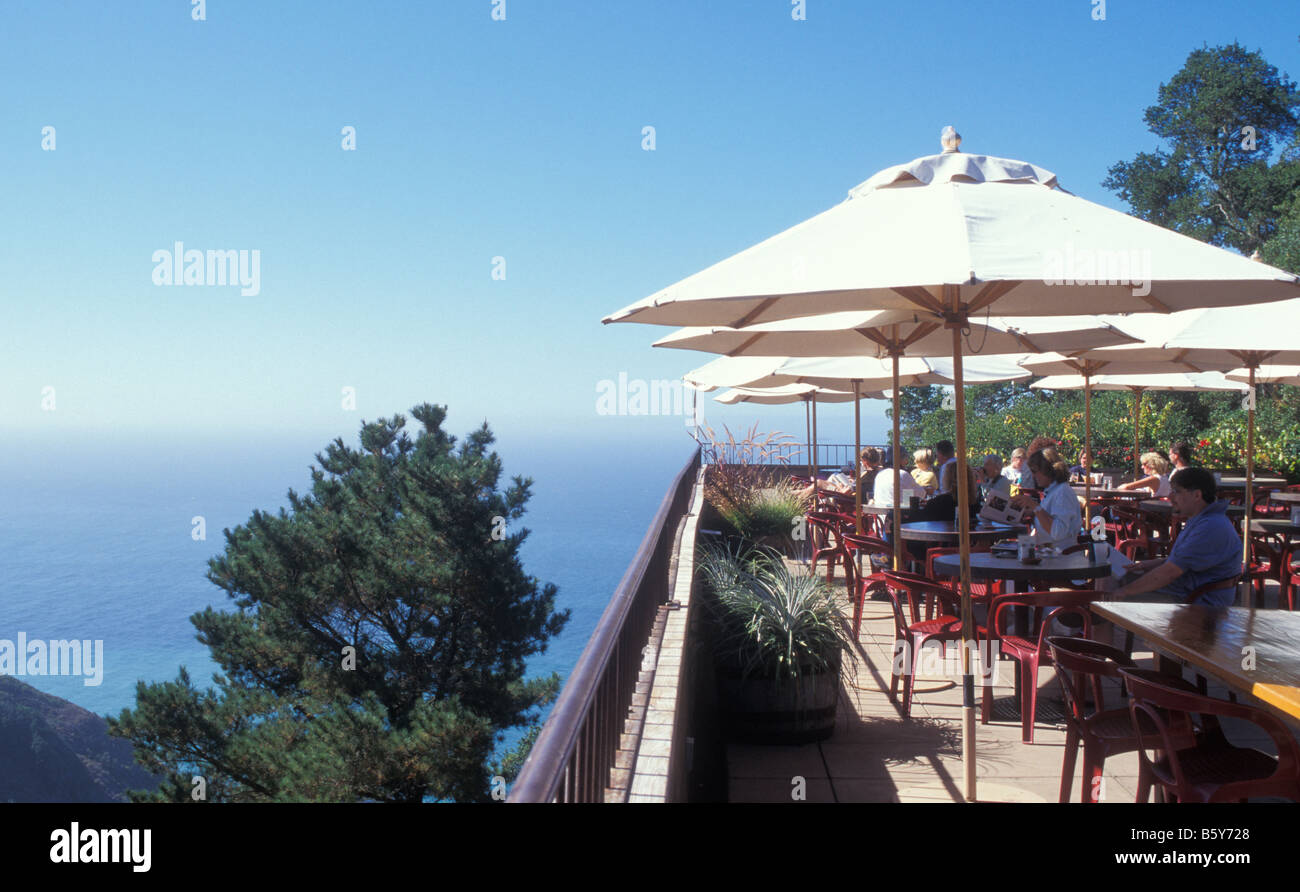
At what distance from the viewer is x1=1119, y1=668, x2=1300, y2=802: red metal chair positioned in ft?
8.30

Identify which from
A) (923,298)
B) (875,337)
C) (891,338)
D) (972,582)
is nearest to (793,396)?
(972,582)

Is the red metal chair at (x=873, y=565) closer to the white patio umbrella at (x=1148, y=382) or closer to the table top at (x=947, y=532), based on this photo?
the table top at (x=947, y=532)

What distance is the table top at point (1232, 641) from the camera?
265 centimetres

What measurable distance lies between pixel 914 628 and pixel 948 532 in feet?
5.68

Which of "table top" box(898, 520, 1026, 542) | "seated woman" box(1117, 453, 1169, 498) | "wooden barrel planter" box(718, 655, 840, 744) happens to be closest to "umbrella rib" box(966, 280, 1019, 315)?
"wooden barrel planter" box(718, 655, 840, 744)

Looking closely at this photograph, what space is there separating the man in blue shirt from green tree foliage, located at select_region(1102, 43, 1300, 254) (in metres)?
36.3

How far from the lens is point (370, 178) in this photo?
98.2 m

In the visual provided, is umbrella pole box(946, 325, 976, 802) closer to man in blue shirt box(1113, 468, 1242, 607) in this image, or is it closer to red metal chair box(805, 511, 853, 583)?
man in blue shirt box(1113, 468, 1242, 607)

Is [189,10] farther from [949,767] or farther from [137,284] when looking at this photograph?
[137,284]

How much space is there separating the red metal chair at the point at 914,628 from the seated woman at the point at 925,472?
12.5 ft

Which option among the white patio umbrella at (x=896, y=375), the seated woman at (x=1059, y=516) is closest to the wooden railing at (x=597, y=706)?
the white patio umbrella at (x=896, y=375)

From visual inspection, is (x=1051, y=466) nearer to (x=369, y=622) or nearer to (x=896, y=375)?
(x=896, y=375)

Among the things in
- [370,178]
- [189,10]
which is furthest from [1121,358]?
[370,178]

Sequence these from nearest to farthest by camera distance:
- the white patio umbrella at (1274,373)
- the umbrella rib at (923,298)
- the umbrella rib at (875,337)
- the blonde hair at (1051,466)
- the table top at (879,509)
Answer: the umbrella rib at (923,298)
the umbrella rib at (875,337)
the blonde hair at (1051,466)
the white patio umbrella at (1274,373)
the table top at (879,509)
